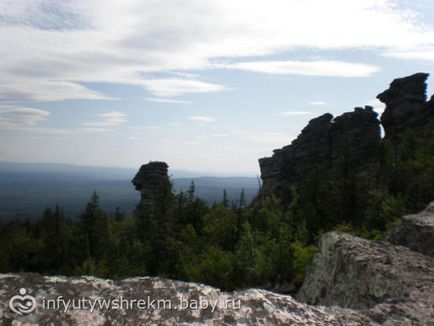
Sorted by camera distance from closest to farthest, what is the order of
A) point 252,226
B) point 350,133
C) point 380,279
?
point 380,279 → point 252,226 → point 350,133

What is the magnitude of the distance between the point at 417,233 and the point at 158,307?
6726 millimetres

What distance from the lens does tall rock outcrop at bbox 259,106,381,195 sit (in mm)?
124062

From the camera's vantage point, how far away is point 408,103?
116250 millimetres

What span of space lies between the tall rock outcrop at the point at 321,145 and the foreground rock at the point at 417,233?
117 meters

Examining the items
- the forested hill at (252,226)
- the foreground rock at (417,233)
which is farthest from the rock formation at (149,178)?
the foreground rock at (417,233)

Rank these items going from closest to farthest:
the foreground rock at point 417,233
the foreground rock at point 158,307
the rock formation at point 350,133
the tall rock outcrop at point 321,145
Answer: the foreground rock at point 158,307
the foreground rock at point 417,233
the rock formation at point 350,133
the tall rock outcrop at point 321,145

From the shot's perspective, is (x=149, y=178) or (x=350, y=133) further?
(x=350, y=133)

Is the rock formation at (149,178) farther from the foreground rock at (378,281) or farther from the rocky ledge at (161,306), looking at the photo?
the rocky ledge at (161,306)

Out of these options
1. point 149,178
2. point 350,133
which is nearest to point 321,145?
point 350,133

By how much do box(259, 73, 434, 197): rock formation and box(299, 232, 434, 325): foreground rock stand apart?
105346 millimetres

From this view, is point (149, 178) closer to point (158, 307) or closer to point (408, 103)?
point (408, 103)

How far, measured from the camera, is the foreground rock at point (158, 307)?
3.02m

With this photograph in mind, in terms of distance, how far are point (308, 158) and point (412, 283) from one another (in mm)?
130355

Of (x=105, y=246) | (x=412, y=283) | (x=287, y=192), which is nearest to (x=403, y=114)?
(x=287, y=192)
